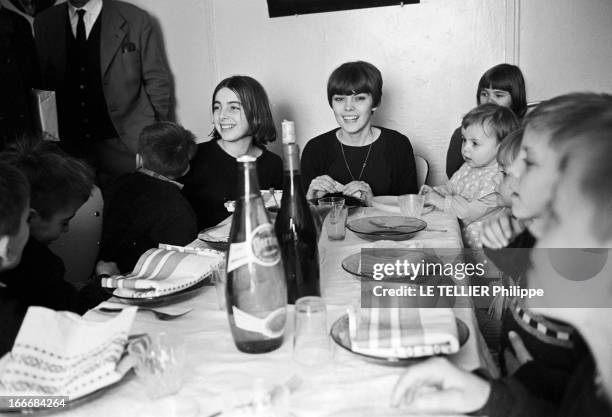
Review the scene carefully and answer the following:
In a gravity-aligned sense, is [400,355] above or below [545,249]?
below

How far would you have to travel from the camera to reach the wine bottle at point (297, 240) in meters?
1.15

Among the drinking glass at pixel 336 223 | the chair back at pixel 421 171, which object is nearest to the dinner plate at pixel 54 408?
the drinking glass at pixel 336 223

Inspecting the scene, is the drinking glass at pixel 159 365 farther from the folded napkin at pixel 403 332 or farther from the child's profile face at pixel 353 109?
the child's profile face at pixel 353 109

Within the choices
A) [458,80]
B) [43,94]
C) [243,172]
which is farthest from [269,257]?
[458,80]

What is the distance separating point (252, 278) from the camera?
94cm

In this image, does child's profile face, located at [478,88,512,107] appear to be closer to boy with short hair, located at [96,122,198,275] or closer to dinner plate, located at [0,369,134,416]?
boy with short hair, located at [96,122,198,275]

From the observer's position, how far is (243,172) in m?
0.95

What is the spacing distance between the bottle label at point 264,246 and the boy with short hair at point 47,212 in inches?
27.2

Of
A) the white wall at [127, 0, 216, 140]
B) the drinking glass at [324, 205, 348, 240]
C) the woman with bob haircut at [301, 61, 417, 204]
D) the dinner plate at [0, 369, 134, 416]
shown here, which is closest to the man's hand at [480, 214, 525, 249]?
the drinking glass at [324, 205, 348, 240]

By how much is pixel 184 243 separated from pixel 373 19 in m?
1.99

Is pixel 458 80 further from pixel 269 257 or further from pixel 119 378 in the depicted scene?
pixel 119 378

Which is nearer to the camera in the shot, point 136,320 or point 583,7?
point 136,320

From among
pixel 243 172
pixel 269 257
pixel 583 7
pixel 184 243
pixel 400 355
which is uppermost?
pixel 583 7

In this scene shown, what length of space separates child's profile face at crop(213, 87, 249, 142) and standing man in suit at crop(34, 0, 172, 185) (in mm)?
1129
